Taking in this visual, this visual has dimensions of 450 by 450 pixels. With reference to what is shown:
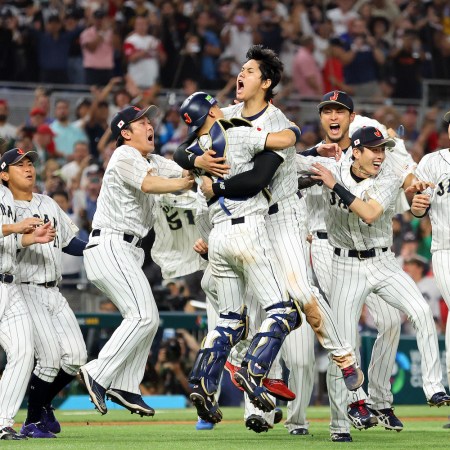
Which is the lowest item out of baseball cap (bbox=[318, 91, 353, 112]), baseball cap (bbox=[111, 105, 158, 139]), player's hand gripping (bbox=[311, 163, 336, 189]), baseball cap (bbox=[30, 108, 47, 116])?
player's hand gripping (bbox=[311, 163, 336, 189])

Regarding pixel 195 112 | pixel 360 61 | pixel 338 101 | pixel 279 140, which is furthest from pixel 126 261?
pixel 360 61

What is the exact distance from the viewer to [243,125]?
7.00m

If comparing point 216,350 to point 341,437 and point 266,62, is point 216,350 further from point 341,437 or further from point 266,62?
point 266,62

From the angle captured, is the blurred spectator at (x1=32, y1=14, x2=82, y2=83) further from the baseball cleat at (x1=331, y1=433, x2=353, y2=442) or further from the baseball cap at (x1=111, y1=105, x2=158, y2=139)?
the baseball cleat at (x1=331, y1=433, x2=353, y2=442)

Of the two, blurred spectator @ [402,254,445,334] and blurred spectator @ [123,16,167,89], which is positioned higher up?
blurred spectator @ [123,16,167,89]

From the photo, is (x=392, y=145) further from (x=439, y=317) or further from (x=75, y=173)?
(x=75, y=173)

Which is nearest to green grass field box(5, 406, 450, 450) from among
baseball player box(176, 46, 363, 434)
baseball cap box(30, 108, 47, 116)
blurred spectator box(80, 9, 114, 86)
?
baseball player box(176, 46, 363, 434)

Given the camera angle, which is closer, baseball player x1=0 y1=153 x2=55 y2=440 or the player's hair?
the player's hair

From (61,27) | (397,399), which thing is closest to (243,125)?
(397,399)

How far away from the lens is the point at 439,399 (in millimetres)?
7562

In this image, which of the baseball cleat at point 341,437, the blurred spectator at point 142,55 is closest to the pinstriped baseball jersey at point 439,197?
the baseball cleat at point 341,437

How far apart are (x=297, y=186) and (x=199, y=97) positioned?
92 centimetres

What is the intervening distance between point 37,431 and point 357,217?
2.82 m

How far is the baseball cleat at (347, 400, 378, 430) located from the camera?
7.45 meters
